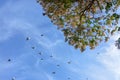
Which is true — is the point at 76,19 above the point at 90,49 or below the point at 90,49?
above

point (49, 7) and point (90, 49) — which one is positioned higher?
point (49, 7)

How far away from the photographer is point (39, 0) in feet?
125

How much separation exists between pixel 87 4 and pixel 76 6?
105 cm

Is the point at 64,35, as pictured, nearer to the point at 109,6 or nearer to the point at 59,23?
the point at 59,23

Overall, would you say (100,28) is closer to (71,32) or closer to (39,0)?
(71,32)

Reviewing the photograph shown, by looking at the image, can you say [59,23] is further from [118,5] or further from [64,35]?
[118,5]

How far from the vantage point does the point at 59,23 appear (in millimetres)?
38344

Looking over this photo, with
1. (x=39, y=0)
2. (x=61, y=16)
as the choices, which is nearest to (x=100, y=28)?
(x=61, y=16)

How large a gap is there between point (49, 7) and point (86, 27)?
4075 millimetres

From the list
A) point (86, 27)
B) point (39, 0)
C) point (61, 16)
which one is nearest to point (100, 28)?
point (86, 27)

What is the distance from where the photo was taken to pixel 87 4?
3700 cm

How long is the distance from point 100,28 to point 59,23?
13.1ft

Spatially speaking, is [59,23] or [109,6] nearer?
[109,6]

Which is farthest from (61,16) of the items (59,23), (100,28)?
(100,28)
